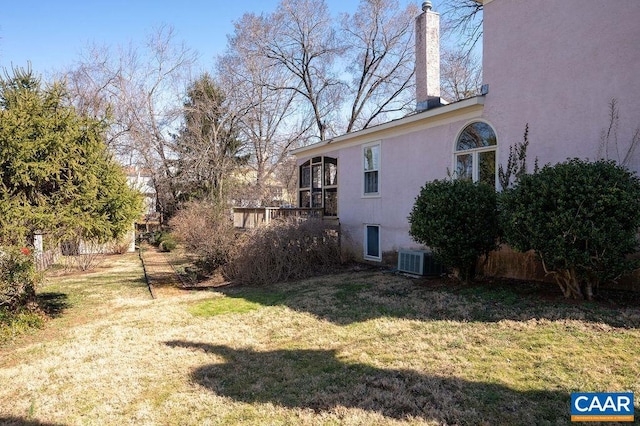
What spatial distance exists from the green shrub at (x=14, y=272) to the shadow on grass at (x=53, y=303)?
108 cm

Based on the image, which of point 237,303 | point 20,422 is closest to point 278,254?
point 237,303

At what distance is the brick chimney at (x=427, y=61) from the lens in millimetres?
10070

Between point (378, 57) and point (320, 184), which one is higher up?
point (378, 57)

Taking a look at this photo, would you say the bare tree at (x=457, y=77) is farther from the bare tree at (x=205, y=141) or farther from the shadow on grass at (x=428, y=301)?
the shadow on grass at (x=428, y=301)

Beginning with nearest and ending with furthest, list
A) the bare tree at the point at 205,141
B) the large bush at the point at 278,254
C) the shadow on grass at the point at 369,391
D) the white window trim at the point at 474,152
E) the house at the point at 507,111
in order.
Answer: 1. the shadow on grass at the point at 369,391
2. the house at the point at 507,111
3. the white window trim at the point at 474,152
4. the large bush at the point at 278,254
5. the bare tree at the point at 205,141

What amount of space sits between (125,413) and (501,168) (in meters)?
7.28

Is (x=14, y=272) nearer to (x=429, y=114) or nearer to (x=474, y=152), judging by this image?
(x=429, y=114)

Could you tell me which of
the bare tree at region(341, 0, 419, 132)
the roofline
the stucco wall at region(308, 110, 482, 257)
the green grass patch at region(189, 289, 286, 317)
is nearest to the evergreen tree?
the green grass patch at region(189, 289, 286, 317)

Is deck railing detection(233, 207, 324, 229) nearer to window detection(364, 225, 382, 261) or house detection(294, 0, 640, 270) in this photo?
window detection(364, 225, 382, 261)

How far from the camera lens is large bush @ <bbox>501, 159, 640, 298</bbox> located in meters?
5.15

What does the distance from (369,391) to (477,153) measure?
20.7ft

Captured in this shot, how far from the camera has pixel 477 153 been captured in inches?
334

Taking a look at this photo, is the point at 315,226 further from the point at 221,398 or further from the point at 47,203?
the point at 221,398

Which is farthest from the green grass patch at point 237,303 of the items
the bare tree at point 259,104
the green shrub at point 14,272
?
the bare tree at point 259,104
